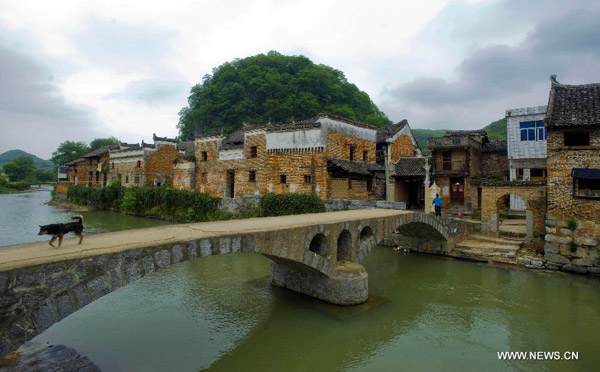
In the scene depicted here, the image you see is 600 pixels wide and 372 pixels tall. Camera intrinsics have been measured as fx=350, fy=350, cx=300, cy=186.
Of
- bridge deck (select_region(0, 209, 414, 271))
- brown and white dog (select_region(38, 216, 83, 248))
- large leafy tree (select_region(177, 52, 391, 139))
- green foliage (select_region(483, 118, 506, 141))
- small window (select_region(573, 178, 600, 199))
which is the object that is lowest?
bridge deck (select_region(0, 209, 414, 271))

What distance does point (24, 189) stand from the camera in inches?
3162

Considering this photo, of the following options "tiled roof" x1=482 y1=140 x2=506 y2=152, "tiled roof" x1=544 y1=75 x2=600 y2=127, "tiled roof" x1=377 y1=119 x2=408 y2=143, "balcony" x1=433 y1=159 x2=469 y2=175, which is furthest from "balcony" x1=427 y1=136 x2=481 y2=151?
"tiled roof" x1=544 y1=75 x2=600 y2=127

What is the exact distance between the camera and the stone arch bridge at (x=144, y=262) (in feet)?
18.1

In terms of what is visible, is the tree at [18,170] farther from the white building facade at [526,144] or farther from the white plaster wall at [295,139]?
the white building facade at [526,144]

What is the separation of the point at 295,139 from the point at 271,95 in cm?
2451

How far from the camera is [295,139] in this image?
2675cm

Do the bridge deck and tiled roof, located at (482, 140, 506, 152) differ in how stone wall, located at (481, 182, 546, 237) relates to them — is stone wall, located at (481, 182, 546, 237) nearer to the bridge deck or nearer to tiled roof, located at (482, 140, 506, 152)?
tiled roof, located at (482, 140, 506, 152)

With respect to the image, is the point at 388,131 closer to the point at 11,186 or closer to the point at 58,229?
the point at 58,229

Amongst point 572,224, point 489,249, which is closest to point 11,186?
point 489,249

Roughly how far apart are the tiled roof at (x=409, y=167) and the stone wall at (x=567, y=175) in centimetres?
1148

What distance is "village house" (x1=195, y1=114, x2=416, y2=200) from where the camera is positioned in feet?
84.7

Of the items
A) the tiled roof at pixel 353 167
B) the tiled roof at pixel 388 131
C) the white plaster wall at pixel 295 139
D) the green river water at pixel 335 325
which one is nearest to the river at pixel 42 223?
the white plaster wall at pixel 295 139

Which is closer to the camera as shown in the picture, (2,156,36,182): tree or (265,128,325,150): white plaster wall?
(265,128,325,150): white plaster wall

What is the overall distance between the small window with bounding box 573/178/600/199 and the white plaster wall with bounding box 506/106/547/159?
9297mm
